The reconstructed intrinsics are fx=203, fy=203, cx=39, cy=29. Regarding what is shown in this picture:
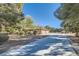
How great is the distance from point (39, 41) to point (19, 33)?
30 cm

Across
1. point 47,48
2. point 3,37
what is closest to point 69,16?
point 47,48

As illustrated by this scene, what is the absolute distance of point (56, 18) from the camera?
2787mm

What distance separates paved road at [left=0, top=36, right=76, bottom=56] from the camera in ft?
9.05

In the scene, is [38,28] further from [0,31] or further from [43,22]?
[0,31]

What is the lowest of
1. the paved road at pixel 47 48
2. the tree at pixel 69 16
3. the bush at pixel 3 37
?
the paved road at pixel 47 48

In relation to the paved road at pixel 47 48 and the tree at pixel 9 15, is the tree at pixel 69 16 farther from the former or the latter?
the tree at pixel 9 15

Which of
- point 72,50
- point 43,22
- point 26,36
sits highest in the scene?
point 43,22

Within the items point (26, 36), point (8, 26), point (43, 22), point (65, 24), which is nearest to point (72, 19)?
point (65, 24)

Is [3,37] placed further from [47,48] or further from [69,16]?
[69,16]

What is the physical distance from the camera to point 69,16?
2.80 meters

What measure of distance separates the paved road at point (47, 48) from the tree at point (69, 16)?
6.8 inches

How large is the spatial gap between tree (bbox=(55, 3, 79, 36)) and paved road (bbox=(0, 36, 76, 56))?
17 centimetres

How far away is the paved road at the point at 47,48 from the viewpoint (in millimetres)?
2760

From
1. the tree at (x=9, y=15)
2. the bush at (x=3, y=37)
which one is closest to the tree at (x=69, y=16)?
the tree at (x=9, y=15)
